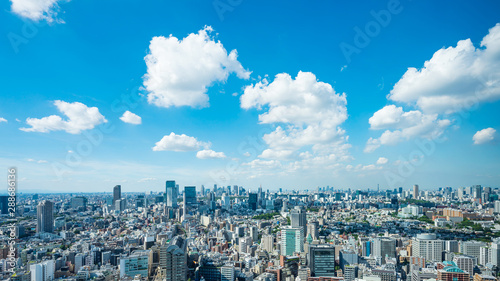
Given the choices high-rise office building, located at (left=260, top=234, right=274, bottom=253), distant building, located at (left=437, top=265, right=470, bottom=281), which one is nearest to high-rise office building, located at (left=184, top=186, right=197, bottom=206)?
high-rise office building, located at (left=260, top=234, right=274, bottom=253)

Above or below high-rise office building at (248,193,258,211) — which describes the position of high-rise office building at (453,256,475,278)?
above

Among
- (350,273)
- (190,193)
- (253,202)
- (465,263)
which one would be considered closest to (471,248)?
(465,263)

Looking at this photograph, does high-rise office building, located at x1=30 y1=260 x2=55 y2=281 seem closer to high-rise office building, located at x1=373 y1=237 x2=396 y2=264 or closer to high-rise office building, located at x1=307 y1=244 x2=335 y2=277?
high-rise office building, located at x1=307 y1=244 x2=335 y2=277

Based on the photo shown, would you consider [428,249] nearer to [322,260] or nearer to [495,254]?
[495,254]

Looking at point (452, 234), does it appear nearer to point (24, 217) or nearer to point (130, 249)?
point (130, 249)

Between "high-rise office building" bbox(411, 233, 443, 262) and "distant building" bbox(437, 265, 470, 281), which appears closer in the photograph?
"distant building" bbox(437, 265, 470, 281)

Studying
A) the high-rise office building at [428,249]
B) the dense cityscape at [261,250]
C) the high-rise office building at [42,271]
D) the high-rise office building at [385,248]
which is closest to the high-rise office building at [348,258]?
the dense cityscape at [261,250]

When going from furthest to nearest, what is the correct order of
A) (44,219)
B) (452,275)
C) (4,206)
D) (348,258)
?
1. (4,206)
2. (44,219)
3. (348,258)
4. (452,275)

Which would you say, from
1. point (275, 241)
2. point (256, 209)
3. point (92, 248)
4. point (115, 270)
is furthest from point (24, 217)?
point (256, 209)

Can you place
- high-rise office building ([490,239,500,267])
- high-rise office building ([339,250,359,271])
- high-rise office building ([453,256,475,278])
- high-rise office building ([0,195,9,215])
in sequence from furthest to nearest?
high-rise office building ([0,195,9,215])
high-rise office building ([339,250,359,271])
high-rise office building ([490,239,500,267])
high-rise office building ([453,256,475,278])

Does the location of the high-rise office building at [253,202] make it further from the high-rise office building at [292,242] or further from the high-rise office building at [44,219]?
the high-rise office building at [44,219]
